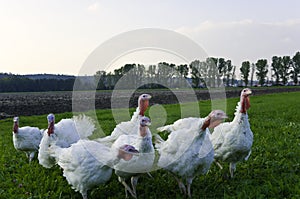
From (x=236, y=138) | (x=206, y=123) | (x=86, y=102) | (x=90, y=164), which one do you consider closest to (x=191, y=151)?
(x=206, y=123)

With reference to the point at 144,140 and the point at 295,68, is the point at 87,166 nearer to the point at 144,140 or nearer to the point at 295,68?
the point at 144,140

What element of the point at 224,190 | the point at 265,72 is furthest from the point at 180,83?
the point at 265,72

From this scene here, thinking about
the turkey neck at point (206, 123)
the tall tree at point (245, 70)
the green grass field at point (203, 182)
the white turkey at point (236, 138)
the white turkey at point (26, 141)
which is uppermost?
the tall tree at point (245, 70)

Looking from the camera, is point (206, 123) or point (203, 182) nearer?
point (206, 123)

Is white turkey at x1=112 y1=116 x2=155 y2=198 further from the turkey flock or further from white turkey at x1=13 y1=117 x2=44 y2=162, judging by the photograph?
white turkey at x1=13 y1=117 x2=44 y2=162

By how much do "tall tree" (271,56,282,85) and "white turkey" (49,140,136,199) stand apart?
100947mm

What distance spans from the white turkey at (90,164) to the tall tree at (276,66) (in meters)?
101

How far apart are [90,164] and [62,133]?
8.04 feet

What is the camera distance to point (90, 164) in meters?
5.26

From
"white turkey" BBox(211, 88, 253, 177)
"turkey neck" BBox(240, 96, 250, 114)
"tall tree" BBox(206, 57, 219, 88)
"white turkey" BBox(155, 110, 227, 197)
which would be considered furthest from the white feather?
"turkey neck" BBox(240, 96, 250, 114)

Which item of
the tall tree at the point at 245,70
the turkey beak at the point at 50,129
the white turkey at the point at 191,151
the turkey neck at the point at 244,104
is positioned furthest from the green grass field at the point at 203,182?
the tall tree at the point at 245,70

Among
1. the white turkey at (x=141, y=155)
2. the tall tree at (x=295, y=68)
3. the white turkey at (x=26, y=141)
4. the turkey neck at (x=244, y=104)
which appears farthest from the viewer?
the tall tree at (x=295, y=68)

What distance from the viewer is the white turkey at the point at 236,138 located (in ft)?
19.6

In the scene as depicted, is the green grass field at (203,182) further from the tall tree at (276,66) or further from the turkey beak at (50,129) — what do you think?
the tall tree at (276,66)
